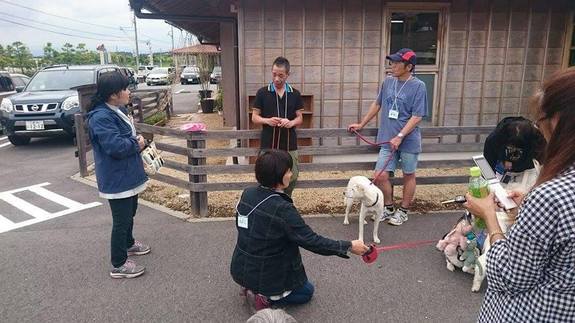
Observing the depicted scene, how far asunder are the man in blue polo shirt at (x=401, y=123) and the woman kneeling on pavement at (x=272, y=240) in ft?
6.61

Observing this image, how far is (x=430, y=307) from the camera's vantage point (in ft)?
10.3

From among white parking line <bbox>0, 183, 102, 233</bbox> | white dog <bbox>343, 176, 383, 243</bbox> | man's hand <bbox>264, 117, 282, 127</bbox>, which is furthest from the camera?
white parking line <bbox>0, 183, 102, 233</bbox>

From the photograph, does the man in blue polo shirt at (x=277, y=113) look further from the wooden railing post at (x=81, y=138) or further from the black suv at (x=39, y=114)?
the black suv at (x=39, y=114)

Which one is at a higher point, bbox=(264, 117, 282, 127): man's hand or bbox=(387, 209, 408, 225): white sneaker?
bbox=(264, 117, 282, 127): man's hand

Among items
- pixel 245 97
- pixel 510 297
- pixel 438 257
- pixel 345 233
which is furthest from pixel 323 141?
pixel 510 297

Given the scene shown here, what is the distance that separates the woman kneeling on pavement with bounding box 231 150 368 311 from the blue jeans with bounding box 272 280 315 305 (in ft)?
0.33

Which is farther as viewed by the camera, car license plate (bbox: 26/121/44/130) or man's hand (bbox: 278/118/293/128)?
car license plate (bbox: 26/121/44/130)

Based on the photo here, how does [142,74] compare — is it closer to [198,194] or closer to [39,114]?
[39,114]

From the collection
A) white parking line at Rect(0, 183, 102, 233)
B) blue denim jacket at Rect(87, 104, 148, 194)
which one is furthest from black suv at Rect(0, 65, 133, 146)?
blue denim jacket at Rect(87, 104, 148, 194)

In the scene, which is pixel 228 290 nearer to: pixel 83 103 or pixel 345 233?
pixel 345 233

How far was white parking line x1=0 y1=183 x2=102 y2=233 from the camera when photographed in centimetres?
501

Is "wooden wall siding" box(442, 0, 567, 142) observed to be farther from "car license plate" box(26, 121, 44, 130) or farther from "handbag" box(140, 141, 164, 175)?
"car license plate" box(26, 121, 44, 130)

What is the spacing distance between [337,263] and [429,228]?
136 cm

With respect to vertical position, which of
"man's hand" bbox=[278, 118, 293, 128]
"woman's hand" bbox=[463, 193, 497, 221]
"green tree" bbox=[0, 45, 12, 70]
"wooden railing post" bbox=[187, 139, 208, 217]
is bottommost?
"wooden railing post" bbox=[187, 139, 208, 217]
